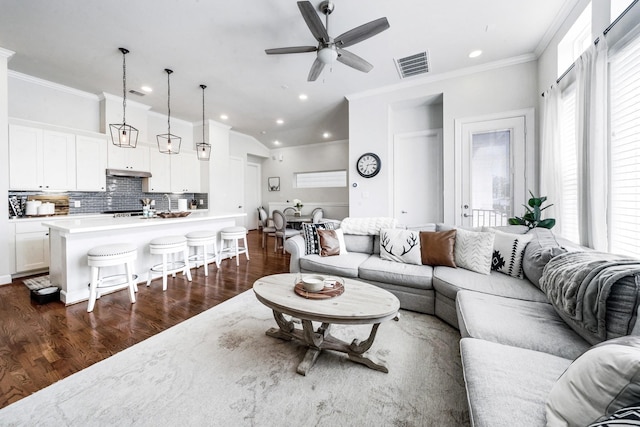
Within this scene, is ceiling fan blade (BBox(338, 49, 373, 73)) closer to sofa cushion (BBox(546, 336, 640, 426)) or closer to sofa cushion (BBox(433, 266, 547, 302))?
sofa cushion (BBox(433, 266, 547, 302))

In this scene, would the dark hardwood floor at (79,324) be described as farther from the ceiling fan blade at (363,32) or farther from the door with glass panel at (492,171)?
the door with glass panel at (492,171)

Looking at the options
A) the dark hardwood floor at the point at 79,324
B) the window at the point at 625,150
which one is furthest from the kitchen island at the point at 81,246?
the window at the point at 625,150

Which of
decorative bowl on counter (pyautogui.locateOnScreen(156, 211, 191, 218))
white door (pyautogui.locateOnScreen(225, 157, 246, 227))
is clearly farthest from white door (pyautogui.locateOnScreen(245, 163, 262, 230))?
decorative bowl on counter (pyautogui.locateOnScreen(156, 211, 191, 218))

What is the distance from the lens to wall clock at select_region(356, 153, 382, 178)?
14.2 feet

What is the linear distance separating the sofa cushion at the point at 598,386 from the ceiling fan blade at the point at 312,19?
8.38ft

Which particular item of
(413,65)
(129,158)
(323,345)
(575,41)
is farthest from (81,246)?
(575,41)

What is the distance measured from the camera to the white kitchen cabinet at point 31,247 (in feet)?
11.1

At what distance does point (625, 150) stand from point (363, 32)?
228cm

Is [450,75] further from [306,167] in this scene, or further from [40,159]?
[40,159]

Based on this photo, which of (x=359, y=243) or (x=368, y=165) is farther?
(x=368, y=165)

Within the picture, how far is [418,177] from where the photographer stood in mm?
4387

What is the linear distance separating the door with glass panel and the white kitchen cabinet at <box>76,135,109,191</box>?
6218 mm

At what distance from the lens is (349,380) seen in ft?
5.01

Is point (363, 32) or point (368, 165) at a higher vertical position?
point (363, 32)
